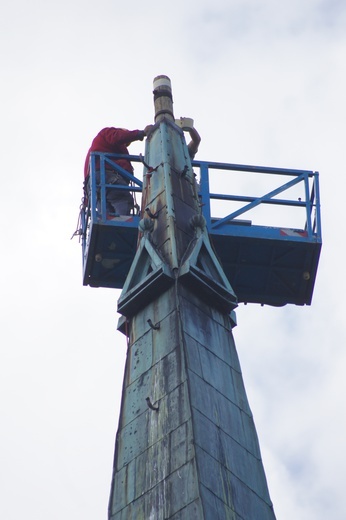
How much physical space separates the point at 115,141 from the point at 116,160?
463 millimetres

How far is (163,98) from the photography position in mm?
36031

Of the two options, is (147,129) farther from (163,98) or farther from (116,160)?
(116,160)

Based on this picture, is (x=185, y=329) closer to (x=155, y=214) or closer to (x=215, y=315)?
(x=215, y=315)

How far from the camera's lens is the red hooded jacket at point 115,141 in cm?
3616

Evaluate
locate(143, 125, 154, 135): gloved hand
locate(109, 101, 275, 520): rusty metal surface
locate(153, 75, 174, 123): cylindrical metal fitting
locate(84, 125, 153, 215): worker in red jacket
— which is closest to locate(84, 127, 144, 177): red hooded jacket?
locate(84, 125, 153, 215): worker in red jacket

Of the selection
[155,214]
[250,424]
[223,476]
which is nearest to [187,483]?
[223,476]

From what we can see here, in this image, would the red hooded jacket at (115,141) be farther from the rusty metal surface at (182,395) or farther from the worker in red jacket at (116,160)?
the rusty metal surface at (182,395)

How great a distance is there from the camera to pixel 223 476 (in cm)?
2531

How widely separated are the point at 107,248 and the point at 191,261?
495 centimetres

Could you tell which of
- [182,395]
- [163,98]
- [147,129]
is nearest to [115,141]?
[147,129]

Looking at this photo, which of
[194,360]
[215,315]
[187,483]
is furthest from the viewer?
[215,315]

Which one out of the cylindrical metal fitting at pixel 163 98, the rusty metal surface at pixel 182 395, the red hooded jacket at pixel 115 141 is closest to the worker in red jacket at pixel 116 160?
the red hooded jacket at pixel 115 141

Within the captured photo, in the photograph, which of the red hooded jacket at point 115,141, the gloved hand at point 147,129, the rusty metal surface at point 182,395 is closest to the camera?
the rusty metal surface at point 182,395

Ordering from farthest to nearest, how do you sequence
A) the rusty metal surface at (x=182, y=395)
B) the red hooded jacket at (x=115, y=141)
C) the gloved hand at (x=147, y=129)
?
the red hooded jacket at (x=115, y=141) < the gloved hand at (x=147, y=129) < the rusty metal surface at (x=182, y=395)
